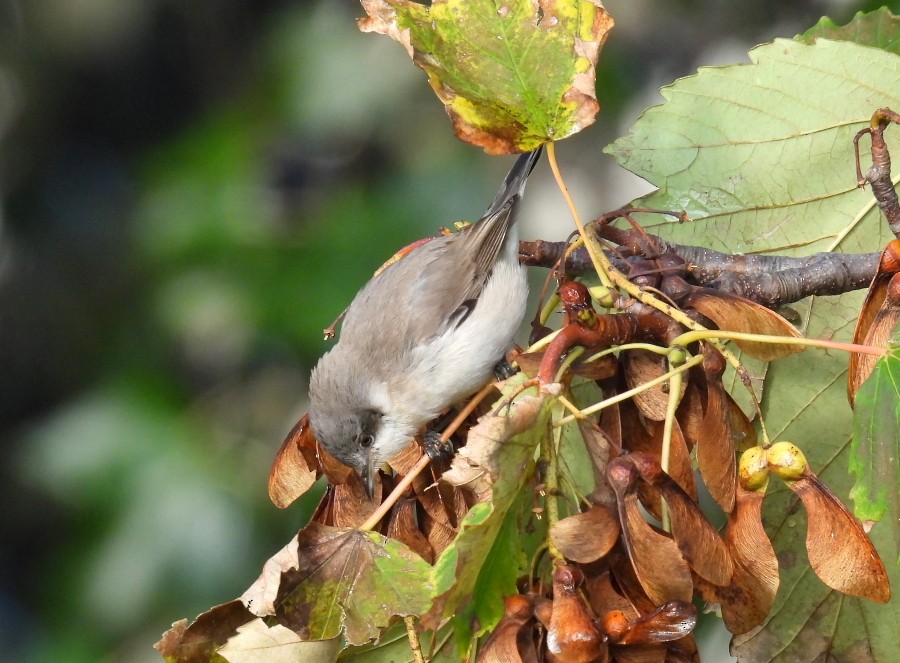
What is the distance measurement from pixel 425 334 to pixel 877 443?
1.38 m

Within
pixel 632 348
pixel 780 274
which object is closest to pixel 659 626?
pixel 632 348

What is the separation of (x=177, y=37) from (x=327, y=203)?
1.16 m

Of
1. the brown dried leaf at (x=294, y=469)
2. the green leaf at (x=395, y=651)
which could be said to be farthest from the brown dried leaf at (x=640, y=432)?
the brown dried leaf at (x=294, y=469)

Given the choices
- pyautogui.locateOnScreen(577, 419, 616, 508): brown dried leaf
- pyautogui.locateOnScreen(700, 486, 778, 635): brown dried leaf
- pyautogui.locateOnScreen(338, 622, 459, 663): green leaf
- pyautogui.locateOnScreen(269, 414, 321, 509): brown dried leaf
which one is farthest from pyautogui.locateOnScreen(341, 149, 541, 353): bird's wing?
pyautogui.locateOnScreen(700, 486, 778, 635): brown dried leaf

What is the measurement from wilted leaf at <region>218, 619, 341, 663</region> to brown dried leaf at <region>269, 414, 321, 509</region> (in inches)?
14.9

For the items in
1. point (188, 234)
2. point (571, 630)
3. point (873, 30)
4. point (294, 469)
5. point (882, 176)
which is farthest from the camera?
point (188, 234)

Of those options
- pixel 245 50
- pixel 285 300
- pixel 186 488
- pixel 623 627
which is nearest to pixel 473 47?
pixel 623 627

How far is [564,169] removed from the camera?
4.10 metres

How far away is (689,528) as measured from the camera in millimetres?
1098

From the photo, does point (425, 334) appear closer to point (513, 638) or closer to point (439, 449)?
point (439, 449)

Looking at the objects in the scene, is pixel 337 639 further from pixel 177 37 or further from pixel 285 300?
pixel 177 37

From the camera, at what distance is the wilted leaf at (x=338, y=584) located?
117cm

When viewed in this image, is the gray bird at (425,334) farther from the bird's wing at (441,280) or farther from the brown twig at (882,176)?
the brown twig at (882,176)

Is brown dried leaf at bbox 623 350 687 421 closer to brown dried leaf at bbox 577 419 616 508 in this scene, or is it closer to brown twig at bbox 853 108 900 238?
brown dried leaf at bbox 577 419 616 508
